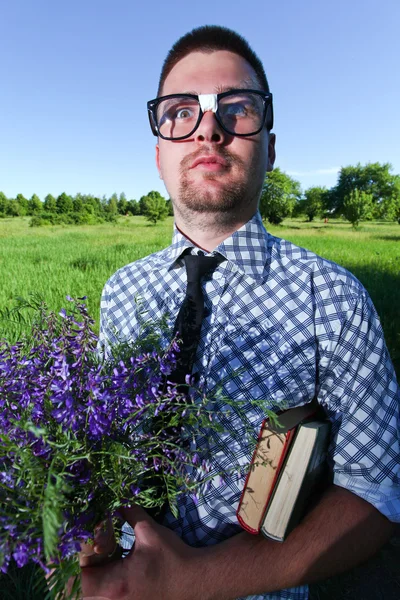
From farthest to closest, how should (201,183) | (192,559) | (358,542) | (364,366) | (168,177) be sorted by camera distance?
(168,177)
(201,183)
(364,366)
(358,542)
(192,559)

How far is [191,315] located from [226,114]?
2.76 feet

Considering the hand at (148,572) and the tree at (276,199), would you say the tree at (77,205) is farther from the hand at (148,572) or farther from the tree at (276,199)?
the hand at (148,572)

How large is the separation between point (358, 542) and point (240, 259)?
108cm

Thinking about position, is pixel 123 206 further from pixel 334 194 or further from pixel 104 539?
pixel 104 539

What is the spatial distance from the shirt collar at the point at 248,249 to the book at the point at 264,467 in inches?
25.7

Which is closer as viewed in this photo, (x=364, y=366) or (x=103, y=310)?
(x=364, y=366)

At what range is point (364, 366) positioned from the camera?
1359mm

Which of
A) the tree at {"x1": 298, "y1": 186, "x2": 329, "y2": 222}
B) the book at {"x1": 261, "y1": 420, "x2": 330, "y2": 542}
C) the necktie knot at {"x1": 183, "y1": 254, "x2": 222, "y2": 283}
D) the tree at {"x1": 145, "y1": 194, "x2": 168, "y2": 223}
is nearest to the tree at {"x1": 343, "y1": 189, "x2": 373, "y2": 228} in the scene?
the tree at {"x1": 298, "y1": 186, "x2": 329, "y2": 222}

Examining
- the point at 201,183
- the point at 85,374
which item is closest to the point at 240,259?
the point at 201,183

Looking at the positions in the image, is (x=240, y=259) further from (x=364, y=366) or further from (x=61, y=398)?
(x=61, y=398)

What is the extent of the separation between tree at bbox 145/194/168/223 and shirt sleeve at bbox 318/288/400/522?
62699 millimetres

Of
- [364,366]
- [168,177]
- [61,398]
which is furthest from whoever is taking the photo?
[168,177]

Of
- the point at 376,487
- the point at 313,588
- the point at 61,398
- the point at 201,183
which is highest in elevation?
the point at 201,183

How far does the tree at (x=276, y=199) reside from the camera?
217 ft
